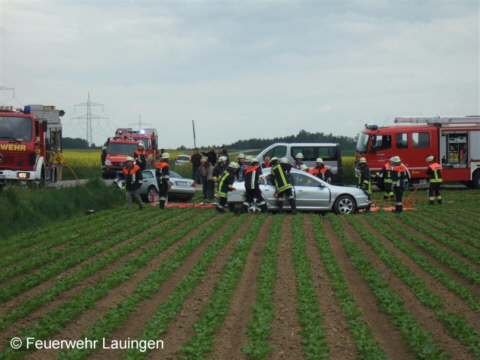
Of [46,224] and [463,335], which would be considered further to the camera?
[46,224]

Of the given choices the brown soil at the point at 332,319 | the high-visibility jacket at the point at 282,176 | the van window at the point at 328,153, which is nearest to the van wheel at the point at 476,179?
the van window at the point at 328,153

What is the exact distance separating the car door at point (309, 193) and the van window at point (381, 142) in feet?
42.0

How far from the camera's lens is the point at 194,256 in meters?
12.5

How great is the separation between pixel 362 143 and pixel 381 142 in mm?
1110

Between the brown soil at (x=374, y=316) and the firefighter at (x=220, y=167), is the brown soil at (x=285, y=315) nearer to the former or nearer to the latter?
A: the brown soil at (x=374, y=316)

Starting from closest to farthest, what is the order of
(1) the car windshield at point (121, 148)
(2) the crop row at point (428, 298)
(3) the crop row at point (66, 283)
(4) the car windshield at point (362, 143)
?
1. (2) the crop row at point (428, 298)
2. (3) the crop row at point (66, 283)
3. (4) the car windshield at point (362, 143)
4. (1) the car windshield at point (121, 148)

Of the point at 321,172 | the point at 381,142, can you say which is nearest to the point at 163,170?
the point at 321,172

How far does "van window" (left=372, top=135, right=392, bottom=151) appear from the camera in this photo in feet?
106

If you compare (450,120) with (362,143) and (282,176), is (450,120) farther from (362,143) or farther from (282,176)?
(282,176)

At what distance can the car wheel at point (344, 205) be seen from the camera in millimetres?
20266

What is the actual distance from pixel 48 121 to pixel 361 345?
71.7ft

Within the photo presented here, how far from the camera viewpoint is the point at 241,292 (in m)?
9.58

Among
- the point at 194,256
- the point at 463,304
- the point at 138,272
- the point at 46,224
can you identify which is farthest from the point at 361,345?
the point at 46,224

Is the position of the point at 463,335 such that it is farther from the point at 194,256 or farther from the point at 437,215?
the point at 437,215
